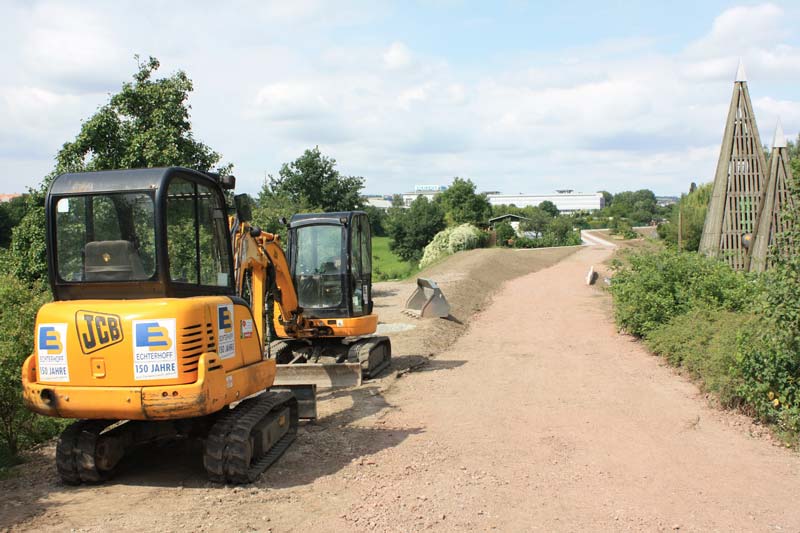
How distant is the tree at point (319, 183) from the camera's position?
1531 inches

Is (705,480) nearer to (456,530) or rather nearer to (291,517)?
(456,530)

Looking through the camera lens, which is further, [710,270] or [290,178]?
[290,178]

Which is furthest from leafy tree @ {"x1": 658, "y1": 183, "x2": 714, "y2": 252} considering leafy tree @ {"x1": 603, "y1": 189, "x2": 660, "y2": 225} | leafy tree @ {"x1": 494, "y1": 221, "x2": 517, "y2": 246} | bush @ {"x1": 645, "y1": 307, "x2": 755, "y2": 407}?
leafy tree @ {"x1": 603, "y1": 189, "x2": 660, "y2": 225}

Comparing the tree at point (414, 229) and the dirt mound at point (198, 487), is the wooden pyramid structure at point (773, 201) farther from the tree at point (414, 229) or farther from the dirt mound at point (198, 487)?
the tree at point (414, 229)

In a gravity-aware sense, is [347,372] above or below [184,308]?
below

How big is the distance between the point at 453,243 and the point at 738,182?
26154 mm

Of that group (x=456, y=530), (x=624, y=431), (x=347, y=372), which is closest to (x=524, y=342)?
(x=347, y=372)

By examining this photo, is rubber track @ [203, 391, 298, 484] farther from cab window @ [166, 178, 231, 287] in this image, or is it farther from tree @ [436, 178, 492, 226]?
tree @ [436, 178, 492, 226]

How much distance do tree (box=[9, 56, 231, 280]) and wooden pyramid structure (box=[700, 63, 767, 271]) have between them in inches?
518

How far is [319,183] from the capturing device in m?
39.6

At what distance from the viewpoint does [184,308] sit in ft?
19.9

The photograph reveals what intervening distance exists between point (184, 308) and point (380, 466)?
268cm

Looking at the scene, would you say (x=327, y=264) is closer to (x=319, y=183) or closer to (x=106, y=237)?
(x=106, y=237)

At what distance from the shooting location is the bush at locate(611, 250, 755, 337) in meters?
14.1
